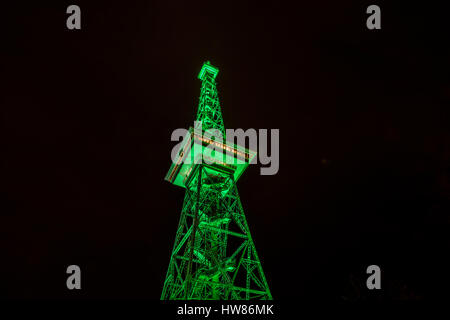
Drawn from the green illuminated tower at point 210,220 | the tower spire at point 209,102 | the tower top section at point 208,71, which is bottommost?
the green illuminated tower at point 210,220

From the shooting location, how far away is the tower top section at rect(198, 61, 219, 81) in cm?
3572

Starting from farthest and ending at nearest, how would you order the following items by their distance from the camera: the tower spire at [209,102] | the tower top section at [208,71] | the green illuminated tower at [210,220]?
the tower top section at [208,71]
the tower spire at [209,102]
the green illuminated tower at [210,220]

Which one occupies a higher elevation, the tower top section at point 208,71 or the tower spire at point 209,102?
the tower top section at point 208,71

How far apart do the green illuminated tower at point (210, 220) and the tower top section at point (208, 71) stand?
456cm

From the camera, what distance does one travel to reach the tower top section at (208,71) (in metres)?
35.7

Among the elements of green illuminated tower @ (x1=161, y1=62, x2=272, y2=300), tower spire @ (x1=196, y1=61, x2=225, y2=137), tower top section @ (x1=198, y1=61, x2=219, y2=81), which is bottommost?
green illuminated tower @ (x1=161, y1=62, x2=272, y2=300)

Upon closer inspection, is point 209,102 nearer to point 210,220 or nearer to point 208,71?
point 208,71

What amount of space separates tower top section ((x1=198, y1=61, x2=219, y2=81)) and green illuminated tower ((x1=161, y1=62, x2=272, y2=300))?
4.56m

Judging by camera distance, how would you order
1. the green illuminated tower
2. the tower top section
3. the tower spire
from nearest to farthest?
the green illuminated tower, the tower spire, the tower top section

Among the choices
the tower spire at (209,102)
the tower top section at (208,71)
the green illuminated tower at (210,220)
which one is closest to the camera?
the green illuminated tower at (210,220)

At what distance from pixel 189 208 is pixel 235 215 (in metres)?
3.24

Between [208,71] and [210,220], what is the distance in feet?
48.3

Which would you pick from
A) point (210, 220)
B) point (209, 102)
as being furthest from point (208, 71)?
point (210, 220)

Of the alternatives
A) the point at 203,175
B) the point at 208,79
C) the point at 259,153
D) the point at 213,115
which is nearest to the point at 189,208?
the point at 203,175
